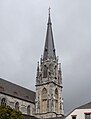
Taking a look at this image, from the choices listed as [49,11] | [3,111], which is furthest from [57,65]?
[3,111]

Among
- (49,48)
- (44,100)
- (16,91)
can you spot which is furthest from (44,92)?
(49,48)

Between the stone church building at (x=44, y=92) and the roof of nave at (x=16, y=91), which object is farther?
the stone church building at (x=44, y=92)

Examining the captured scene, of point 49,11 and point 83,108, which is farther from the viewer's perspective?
point 49,11

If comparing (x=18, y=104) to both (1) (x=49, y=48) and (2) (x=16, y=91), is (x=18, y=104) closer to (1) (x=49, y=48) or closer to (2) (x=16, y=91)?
A: (2) (x=16, y=91)

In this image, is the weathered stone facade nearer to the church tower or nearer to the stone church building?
the stone church building

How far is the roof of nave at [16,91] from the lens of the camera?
2530 inches

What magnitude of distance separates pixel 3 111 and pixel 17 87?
38.3 m

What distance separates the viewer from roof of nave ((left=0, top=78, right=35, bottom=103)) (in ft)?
211

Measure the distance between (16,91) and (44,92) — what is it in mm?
6901

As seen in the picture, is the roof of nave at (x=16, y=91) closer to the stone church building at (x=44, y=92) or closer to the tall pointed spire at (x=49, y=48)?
the stone church building at (x=44, y=92)

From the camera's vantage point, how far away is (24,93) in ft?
236

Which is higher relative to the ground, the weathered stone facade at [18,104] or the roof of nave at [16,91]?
the roof of nave at [16,91]

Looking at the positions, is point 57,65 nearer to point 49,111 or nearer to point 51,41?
point 51,41

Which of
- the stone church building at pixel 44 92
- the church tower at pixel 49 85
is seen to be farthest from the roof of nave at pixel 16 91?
the church tower at pixel 49 85
